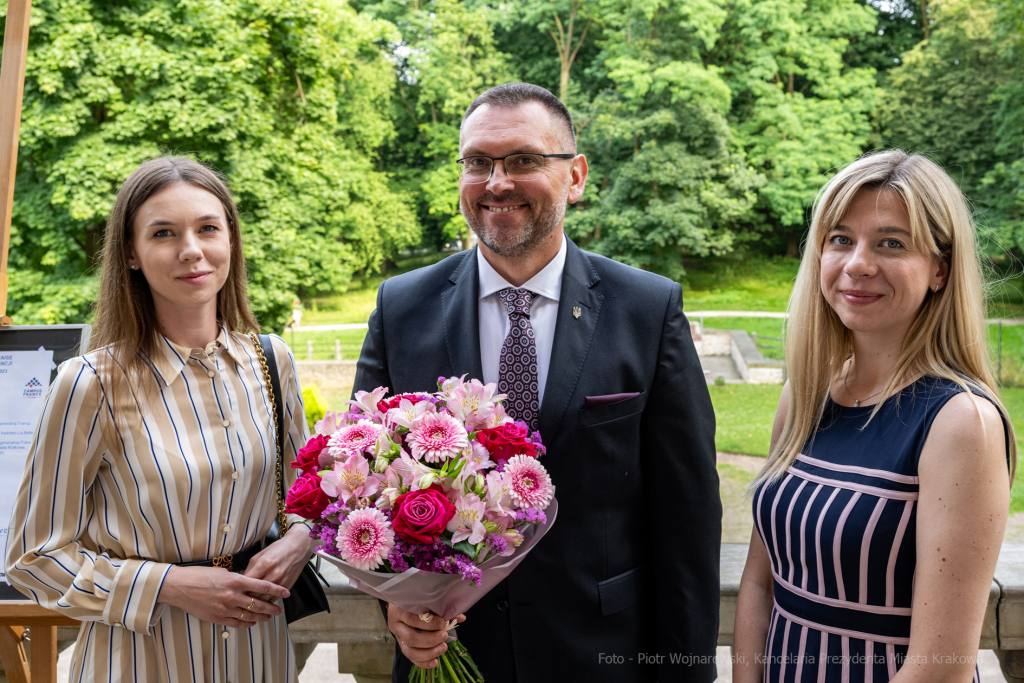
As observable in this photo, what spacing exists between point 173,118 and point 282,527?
7278 mm

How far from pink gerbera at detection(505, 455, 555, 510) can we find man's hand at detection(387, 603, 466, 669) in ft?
1.05

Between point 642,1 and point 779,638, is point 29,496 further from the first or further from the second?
point 642,1

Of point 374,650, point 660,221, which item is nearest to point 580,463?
point 374,650

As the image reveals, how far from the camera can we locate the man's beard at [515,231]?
1771 millimetres

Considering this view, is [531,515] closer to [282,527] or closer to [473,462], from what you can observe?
[473,462]

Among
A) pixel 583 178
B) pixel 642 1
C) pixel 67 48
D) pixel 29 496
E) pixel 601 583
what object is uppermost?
pixel 642 1

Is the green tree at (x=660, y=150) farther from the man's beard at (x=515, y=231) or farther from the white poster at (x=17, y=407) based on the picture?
the man's beard at (x=515, y=231)

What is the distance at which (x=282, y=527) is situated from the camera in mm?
1891

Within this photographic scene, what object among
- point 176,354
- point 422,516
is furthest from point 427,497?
point 176,354

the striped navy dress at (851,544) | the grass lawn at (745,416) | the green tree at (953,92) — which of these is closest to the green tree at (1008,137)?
the green tree at (953,92)

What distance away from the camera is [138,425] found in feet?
5.37

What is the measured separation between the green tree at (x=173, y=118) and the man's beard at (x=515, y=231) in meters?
6.05

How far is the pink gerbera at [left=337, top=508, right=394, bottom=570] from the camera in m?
1.22

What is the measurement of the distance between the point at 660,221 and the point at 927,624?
10171 mm
